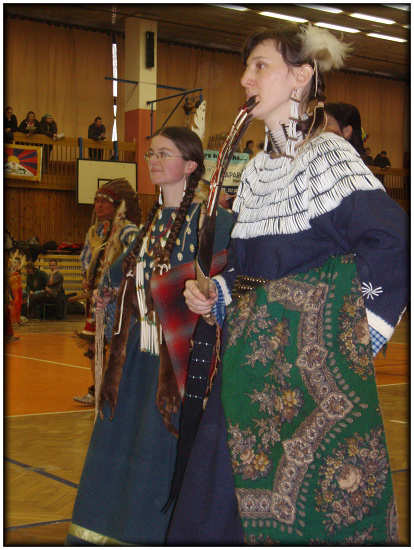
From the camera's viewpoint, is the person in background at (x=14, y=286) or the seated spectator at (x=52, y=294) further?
the seated spectator at (x=52, y=294)

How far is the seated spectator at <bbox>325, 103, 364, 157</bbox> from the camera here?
2.41 meters

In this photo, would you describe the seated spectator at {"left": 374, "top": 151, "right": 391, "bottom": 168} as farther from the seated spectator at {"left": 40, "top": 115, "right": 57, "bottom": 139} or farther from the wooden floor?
the wooden floor

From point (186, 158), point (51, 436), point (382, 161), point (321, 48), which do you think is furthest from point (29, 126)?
point (321, 48)

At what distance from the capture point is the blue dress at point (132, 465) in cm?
222

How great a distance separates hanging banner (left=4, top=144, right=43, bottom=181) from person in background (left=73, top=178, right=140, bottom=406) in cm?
983

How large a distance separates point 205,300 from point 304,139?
17.7 inches

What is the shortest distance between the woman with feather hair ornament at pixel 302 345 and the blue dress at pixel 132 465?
2.22 feet

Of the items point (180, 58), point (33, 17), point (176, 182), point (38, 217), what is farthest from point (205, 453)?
point (180, 58)

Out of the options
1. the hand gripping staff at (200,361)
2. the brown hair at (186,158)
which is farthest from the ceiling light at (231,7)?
the hand gripping staff at (200,361)

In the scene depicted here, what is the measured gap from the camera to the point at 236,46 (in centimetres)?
1736

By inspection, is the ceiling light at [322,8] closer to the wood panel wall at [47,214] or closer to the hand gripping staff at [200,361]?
the wood panel wall at [47,214]

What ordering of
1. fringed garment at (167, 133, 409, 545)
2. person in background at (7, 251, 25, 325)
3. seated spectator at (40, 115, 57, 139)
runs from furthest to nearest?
seated spectator at (40, 115, 57, 139) → person in background at (7, 251, 25, 325) → fringed garment at (167, 133, 409, 545)

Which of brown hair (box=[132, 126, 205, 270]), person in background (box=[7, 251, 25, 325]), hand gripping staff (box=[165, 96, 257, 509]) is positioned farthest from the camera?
person in background (box=[7, 251, 25, 325])

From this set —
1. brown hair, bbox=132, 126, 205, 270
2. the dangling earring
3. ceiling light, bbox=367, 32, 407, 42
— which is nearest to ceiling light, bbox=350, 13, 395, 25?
ceiling light, bbox=367, 32, 407, 42
